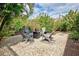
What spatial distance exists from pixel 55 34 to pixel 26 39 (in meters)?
0.30

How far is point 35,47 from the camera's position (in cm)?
185

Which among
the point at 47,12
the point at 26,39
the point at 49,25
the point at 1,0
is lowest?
the point at 26,39

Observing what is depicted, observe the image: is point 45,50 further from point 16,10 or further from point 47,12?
point 16,10

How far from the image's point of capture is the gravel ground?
184cm

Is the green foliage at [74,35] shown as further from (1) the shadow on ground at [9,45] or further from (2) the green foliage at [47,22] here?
(1) the shadow on ground at [9,45]

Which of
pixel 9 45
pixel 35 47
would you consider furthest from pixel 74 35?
pixel 9 45

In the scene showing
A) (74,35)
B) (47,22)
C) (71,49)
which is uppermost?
(47,22)

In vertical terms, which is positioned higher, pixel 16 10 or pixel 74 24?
pixel 16 10

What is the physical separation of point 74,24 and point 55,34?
0.70 ft

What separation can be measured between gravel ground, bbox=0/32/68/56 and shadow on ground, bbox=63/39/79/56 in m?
0.03

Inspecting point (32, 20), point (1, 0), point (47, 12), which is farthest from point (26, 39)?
point (1, 0)

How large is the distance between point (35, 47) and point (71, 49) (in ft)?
1.18

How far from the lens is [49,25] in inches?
73.0

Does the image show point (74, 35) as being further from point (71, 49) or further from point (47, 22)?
point (47, 22)
